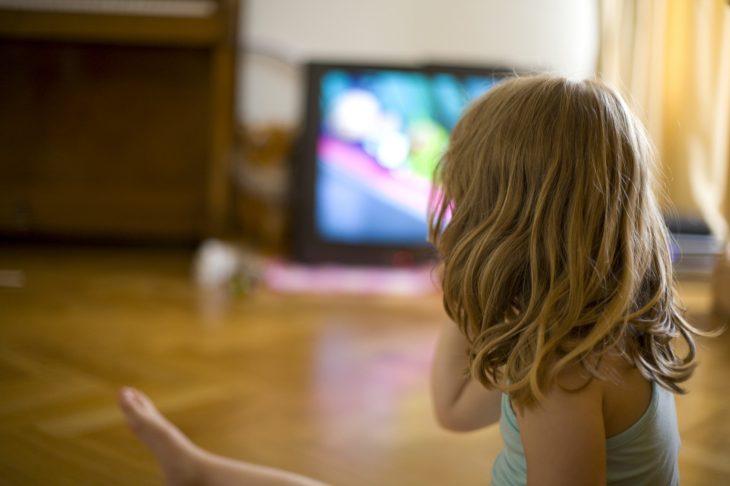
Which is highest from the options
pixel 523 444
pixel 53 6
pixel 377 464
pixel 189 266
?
pixel 53 6

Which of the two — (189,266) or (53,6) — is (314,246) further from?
(53,6)

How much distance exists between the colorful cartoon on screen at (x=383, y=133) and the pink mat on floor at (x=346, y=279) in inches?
5.7

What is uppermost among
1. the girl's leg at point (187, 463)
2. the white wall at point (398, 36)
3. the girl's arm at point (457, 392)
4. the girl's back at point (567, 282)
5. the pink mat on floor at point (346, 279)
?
the white wall at point (398, 36)

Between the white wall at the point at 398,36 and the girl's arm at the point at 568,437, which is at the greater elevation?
the white wall at the point at 398,36

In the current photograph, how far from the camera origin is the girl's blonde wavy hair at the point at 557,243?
598mm

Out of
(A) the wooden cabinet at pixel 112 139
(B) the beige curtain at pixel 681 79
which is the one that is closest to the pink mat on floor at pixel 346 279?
(A) the wooden cabinet at pixel 112 139

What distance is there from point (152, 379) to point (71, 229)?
126 cm

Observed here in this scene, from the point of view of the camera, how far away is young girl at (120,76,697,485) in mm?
583

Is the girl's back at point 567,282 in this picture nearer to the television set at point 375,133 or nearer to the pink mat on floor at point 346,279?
the pink mat on floor at point 346,279

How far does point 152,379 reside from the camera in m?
1.26

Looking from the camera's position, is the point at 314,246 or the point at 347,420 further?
the point at 314,246

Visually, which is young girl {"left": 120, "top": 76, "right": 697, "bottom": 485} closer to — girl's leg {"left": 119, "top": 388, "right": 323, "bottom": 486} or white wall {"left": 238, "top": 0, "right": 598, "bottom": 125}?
girl's leg {"left": 119, "top": 388, "right": 323, "bottom": 486}

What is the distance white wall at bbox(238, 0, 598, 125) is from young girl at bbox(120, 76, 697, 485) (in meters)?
1.94

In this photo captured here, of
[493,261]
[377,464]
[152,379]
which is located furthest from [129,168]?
[493,261]
